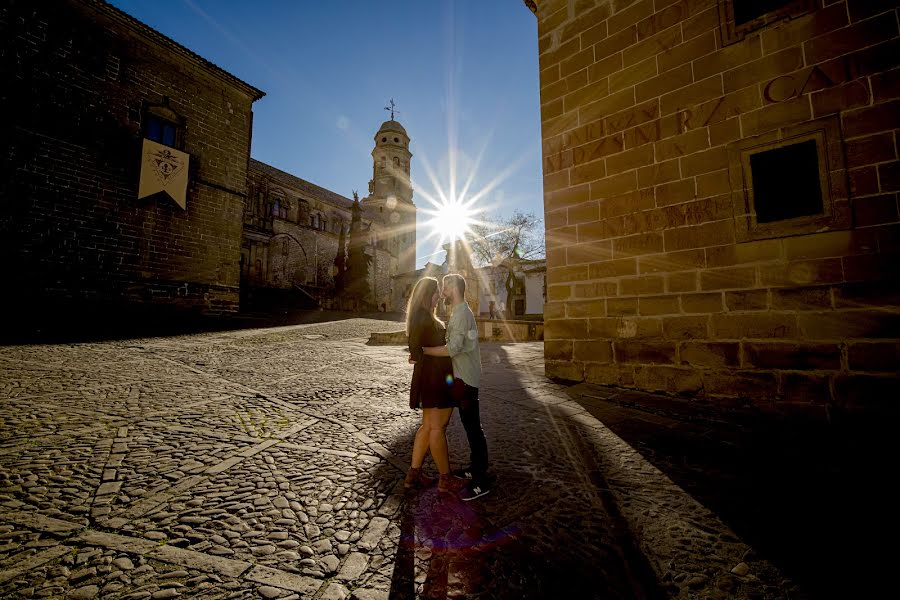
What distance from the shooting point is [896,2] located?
10.5ft

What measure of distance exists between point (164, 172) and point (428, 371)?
15.8m

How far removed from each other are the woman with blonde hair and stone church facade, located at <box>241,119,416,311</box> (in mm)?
23737

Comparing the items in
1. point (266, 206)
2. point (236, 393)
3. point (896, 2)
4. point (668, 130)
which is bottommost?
point (236, 393)

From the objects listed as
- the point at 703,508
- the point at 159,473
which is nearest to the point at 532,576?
the point at 703,508

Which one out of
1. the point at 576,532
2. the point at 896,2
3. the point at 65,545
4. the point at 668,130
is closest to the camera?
the point at 65,545

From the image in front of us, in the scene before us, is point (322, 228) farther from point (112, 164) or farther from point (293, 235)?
point (112, 164)

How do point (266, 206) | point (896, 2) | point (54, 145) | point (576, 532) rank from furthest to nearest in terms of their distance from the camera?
point (266, 206) < point (54, 145) < point (896, 2) < point (576, 532)

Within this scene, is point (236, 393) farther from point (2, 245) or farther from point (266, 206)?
point (266, 206)

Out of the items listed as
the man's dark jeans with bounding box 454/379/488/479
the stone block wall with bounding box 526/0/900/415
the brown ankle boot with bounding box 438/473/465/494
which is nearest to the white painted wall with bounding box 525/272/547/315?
the stone block wall with bounding box 526/0/900/415

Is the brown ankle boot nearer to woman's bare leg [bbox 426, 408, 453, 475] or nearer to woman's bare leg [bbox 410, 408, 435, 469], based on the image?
woman's bare leg [bbox 426, 408, 453, 475]

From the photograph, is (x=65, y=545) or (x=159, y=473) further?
(x=159, y=473)

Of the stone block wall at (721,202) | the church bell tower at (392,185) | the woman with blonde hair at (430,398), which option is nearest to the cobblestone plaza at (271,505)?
the woman with blonde hair at (430,398)

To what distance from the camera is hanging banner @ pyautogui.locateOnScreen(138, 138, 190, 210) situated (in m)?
12.5

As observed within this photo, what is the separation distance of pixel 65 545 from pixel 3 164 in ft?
48.7
